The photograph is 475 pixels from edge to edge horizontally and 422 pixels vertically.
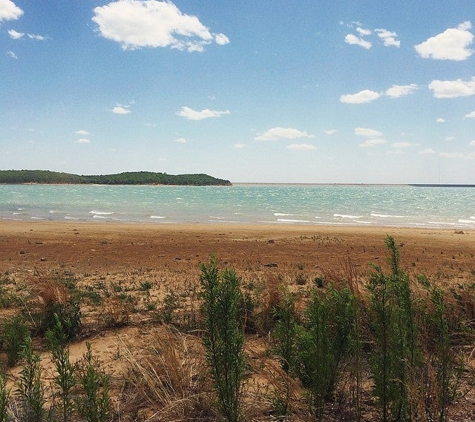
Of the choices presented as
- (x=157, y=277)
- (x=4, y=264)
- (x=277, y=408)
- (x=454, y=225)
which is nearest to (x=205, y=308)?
(x=277, y=408)

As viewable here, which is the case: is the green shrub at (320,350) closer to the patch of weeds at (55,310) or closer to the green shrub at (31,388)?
the green shrub at (31,388)

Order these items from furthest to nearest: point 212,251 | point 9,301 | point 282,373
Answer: point 212,251
point 9,301
point 282,373

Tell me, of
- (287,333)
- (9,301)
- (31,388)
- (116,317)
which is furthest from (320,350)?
(9,301)

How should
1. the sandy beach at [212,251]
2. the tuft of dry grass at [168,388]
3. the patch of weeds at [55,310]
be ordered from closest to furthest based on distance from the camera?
the tuft of dry grass at [168,388]
the patch of weeds at [55,310]
the sandy beach at [212,251]

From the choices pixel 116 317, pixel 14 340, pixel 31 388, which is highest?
pixel 31 388

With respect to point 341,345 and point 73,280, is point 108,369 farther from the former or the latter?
point 73,280

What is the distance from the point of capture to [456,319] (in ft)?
17.1

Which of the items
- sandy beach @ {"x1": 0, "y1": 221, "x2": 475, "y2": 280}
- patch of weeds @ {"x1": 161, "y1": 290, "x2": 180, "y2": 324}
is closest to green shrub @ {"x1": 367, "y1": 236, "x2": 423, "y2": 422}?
patch of weeds @ {"x1": 161, "y1": 290, "x2": 180, "y2": 324}

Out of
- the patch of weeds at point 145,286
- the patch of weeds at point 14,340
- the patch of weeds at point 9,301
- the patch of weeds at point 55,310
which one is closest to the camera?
the patch of weeds at point 14,340

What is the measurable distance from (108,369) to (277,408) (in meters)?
2.31

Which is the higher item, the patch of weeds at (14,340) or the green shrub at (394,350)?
the green shrub at (394,350)

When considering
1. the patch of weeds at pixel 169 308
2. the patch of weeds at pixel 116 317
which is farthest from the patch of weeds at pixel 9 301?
the patch of weeds at pixel 169 308

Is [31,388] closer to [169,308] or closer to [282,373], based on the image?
[282,373]

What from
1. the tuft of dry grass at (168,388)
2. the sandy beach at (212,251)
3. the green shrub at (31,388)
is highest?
the green shrub at (31,388)
